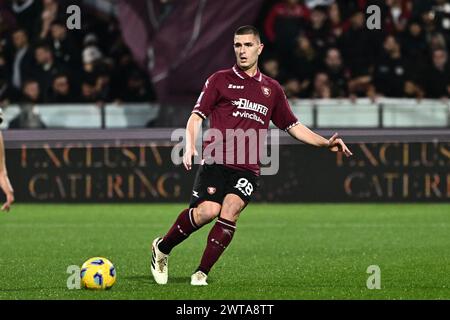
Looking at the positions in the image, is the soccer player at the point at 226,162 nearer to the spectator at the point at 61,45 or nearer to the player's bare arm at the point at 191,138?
the player's bare arm at the point at 191,138

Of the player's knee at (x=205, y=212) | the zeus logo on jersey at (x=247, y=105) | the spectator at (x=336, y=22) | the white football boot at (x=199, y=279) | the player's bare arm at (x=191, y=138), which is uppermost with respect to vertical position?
the spectator at (x=336, y=22)

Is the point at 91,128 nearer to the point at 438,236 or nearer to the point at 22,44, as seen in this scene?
the point at 22,44

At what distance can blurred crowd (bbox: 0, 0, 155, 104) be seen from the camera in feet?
62.8

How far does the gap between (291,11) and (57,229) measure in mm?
5798

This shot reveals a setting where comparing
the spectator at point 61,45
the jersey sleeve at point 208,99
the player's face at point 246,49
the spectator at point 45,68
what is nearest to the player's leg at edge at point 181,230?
the jersey sleeve at point 208,99

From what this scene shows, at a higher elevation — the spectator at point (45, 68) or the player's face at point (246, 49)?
the player's face at point (246, 49)

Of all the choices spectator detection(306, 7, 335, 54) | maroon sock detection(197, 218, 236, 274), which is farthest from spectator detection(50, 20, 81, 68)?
maroon sock detection(197, 218, 236, 274)

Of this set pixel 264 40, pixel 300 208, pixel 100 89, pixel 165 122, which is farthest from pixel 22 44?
pixel 300 208

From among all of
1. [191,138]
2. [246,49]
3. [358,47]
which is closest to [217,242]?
[191,138]

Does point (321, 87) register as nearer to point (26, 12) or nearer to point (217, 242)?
point (26, 12)

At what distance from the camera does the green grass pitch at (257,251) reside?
30.4 ft

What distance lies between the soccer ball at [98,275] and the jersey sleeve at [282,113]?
1.89m

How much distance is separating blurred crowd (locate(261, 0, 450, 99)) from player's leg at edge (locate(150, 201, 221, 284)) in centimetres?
878

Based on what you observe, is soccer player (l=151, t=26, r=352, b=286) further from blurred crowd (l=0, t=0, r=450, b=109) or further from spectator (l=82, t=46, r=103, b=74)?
spectator (l=82, t=46, r=103, b=74)
